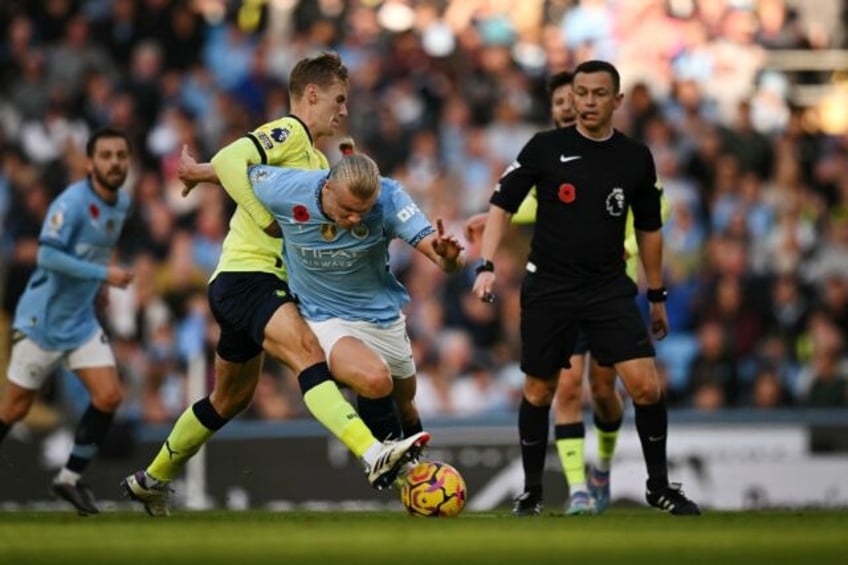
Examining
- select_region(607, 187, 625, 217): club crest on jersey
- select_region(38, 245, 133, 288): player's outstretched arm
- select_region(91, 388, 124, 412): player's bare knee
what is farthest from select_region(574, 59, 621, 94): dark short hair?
select_region(91, 388, 124, 412): player's bare knee

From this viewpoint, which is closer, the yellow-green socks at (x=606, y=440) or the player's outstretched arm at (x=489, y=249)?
the player's outstretched arm at (x=489, y=249)

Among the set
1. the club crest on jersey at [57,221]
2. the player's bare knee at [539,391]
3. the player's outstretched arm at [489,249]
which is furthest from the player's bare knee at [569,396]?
the club crest on jersey at [57,221]

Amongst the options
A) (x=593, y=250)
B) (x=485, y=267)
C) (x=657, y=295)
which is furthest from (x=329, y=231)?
(x=657, y=295)

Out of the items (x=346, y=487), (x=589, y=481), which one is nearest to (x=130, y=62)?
(x=346, y=487)

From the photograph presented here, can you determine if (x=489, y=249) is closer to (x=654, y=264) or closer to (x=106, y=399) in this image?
(x=654, y=264)

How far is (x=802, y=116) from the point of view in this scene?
23.0m

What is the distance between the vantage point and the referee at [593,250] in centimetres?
1145

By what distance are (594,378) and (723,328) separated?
651 centimetres

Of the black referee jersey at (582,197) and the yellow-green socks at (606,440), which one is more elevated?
the black referee jersey at (582,197)

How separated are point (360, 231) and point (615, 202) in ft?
5.19

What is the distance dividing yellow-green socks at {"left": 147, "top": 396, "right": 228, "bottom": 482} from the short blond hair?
192 centimetres

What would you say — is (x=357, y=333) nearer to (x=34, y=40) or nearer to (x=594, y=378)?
(x=594, y=378)

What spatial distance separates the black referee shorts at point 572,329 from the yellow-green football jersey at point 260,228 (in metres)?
1.49

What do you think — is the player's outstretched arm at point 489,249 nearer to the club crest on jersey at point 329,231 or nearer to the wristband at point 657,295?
the club crest on jersey at point 329,231
